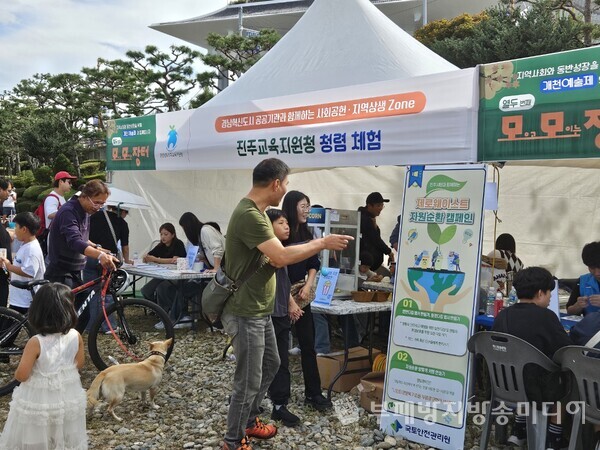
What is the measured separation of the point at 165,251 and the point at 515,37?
60.2ft

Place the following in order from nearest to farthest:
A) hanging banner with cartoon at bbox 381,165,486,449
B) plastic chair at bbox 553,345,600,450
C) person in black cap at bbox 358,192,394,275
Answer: plastic chair at bbox 553,345,600,450 < hanging banner with cartoon at bbox 381,165,486,449 < person in black cap at bbox 358,192,394,275

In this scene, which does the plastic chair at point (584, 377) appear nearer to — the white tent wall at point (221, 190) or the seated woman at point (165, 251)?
the white tent wall at point (221, 190)

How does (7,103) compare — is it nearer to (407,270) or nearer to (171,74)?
(171,74)

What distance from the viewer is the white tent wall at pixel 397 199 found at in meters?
6.58

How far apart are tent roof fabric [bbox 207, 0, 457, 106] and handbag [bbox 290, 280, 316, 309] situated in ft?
8.21

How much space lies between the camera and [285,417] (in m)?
4.06

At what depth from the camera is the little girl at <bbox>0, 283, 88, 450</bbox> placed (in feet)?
10.1

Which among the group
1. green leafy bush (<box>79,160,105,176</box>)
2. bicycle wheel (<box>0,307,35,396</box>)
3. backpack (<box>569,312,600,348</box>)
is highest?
green leafy bush (<box>79,160,105,176</box>)

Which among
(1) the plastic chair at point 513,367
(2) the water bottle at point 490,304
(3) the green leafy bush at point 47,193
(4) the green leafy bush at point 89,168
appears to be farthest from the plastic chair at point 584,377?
(4) the green leafy bush at point 89,168

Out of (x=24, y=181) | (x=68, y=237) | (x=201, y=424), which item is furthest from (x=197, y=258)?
(x=24, y=181)

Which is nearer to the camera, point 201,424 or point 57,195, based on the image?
point 201,424

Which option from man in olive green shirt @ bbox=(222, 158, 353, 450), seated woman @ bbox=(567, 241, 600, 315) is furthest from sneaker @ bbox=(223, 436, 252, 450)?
seated woman @ bbox=(567, 241, 600, 315)

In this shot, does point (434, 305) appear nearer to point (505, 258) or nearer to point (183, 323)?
point (505, 258)

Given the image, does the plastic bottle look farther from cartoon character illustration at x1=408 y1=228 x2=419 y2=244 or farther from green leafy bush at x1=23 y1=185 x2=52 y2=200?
green leafy bush at x1=23 y1=185 x2=52 y2=200
